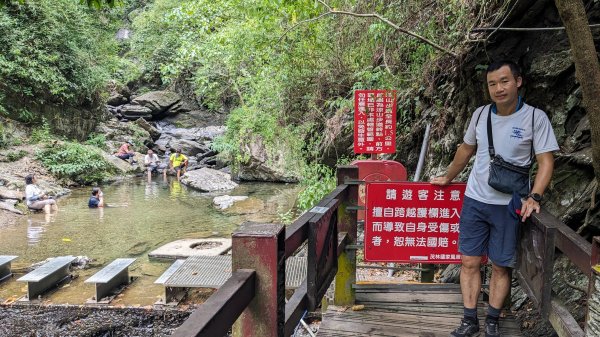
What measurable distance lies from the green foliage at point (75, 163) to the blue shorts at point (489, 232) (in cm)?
1654

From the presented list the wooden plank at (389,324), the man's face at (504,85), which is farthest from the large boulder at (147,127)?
the man's face at (504,85)

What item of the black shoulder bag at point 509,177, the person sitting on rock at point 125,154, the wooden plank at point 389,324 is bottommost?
the person sitting on rock at point 125,154

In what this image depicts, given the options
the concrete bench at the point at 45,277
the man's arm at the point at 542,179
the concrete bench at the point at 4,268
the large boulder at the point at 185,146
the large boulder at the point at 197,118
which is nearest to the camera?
the man's arm at the point at 542,179

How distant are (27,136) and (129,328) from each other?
15.5m

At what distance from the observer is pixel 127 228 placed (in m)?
10.4

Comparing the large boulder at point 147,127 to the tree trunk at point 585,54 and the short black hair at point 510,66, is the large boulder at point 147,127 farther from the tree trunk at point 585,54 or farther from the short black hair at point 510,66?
the tree trunk at point 585,54

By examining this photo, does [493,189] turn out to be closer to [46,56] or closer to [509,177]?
[509,177]

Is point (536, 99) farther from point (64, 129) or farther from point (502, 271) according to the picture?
point (64, 129)

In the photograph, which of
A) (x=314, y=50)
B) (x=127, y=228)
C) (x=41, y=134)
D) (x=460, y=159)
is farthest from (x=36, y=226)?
(x=460, y=159)

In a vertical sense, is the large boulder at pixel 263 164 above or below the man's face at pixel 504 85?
below

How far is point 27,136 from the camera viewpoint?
17.3 meters

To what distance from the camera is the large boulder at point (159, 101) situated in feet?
91.4

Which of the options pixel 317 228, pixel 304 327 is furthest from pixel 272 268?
pixel 304 327

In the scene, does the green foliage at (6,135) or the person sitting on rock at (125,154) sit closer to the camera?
the green foliage at (6,135)
